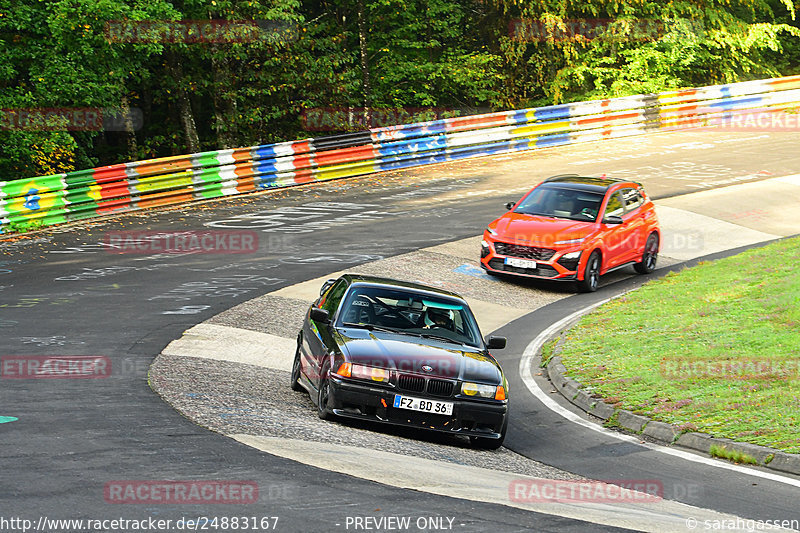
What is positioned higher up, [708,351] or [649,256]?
[649,256]

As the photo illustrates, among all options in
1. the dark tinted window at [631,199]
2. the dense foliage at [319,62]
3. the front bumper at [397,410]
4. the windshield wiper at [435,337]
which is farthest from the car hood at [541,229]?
the dense foliage at [319,62]

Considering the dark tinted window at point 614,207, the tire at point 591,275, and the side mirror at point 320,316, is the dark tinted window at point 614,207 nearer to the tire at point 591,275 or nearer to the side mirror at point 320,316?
the tire at point 591,275

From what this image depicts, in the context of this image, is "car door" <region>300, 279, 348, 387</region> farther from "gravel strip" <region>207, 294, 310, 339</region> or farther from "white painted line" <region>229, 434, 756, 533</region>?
"gravel strip" <region>207, 294, 310, 339</region>

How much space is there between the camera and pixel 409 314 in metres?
11.1

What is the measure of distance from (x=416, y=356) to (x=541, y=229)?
30.9ft

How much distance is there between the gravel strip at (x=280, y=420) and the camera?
9281 millimetres

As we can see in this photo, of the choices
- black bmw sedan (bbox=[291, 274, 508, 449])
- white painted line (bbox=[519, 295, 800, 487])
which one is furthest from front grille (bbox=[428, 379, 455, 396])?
white painted line (bbox=[519, 295, 800, 487])

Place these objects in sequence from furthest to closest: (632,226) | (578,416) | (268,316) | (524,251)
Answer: (632,226), (524,251), (268,316), (578,416)

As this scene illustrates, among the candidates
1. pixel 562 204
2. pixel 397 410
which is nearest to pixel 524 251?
pixel 562 204

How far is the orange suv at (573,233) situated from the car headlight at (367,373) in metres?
9.46

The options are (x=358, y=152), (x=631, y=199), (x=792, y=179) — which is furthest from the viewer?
(x=358, y=152)

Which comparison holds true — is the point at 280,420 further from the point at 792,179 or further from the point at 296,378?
the point at 792,179

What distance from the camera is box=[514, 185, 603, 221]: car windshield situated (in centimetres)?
1959

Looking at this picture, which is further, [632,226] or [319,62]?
[319,62]
